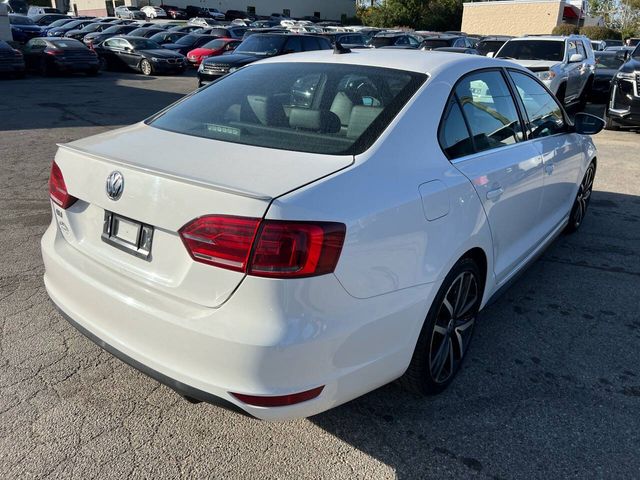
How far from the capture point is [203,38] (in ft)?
86.7

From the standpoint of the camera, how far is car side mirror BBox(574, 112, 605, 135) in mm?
4602

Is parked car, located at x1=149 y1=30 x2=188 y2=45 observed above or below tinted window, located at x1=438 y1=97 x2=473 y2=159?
above

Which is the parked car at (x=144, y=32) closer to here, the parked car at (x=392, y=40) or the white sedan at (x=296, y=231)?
the parked car at (x=392, y=40)

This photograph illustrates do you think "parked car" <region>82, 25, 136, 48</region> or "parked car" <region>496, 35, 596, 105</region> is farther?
"parked car" <region>82, 25, 136, 48</region>

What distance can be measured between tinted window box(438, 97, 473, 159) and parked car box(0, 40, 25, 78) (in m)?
19.8

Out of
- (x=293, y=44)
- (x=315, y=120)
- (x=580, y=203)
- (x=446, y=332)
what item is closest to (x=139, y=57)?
(x=293, y=44)

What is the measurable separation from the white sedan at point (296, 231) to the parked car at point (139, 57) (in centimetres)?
1988

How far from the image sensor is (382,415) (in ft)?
9.23

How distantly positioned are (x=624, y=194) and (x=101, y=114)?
10372mm

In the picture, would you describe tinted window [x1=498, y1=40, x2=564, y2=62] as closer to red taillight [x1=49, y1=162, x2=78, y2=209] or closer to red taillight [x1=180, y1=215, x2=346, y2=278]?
red taillight [x1=49, y1=162, x2=78, y2=209]

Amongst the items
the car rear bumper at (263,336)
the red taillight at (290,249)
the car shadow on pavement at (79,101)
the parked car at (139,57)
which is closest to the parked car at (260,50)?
the car shadow on pavement at (79,101)

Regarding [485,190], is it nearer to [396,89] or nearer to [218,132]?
[396,89]

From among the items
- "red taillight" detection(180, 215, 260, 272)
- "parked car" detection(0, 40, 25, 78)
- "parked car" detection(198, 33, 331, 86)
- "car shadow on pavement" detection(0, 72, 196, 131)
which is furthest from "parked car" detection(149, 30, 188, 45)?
"red taillight" detection(180, 215, 260, 272)

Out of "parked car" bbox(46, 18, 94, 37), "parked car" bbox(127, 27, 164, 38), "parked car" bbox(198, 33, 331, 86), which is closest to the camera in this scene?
"parked car" bbox(198, 33, 331, 86)
